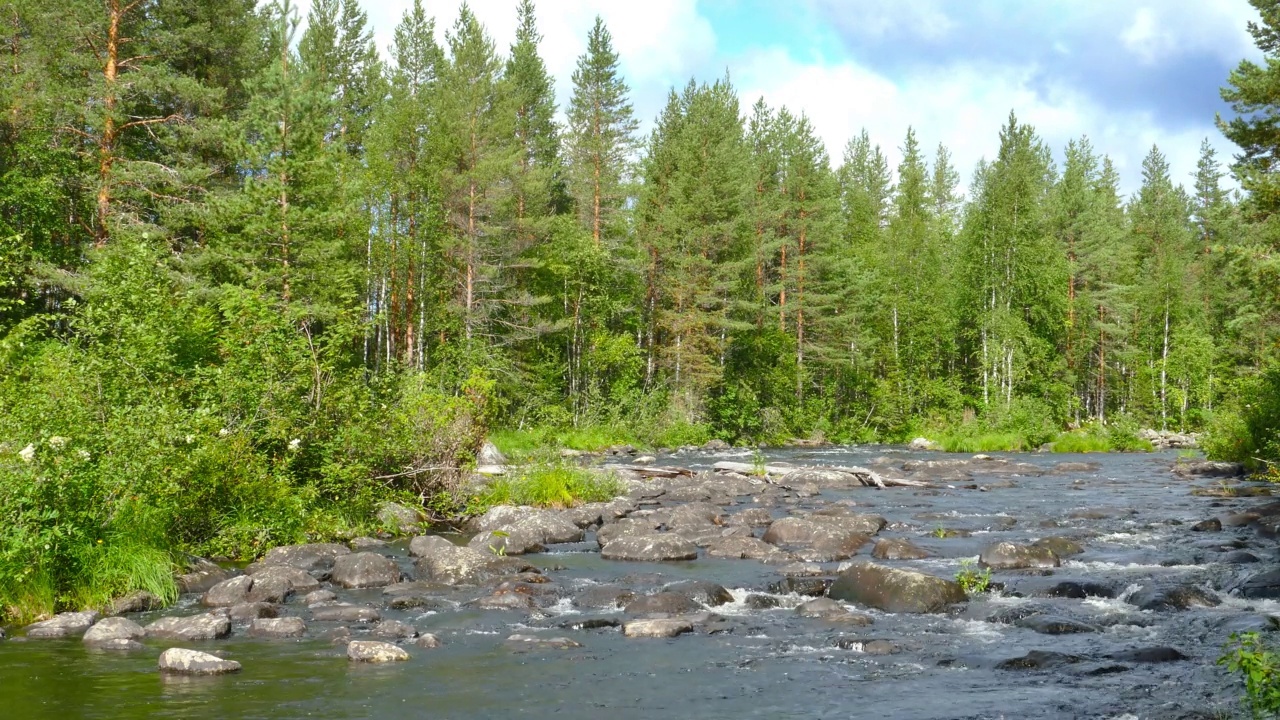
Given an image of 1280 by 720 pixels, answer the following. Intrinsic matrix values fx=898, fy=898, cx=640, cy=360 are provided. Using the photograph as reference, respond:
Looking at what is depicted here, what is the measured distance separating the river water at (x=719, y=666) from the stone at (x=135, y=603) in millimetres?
272

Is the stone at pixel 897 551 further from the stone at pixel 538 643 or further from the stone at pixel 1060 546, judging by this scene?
the stone at pixel 538 643

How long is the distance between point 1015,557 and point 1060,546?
54.9 inches

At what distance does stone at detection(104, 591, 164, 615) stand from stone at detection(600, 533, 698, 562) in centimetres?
628

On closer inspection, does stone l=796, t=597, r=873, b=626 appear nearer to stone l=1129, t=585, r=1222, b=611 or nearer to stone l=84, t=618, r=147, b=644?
stone l=1129, t=585, r=1222, b=611

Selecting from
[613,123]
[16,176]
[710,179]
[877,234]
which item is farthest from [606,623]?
[877,234]

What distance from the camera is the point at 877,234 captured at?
186ft

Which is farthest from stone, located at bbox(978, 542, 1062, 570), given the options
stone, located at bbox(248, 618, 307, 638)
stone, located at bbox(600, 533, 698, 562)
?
stone, located at bbox(248, 618, 307, 638)

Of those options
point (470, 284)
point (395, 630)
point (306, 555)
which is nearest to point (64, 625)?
point (395, 630)

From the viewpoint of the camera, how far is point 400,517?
16.0m

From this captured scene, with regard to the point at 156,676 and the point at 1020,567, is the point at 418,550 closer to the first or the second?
the point at 156,676

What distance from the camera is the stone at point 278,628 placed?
9.23m

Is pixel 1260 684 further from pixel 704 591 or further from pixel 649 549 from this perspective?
pixel 649 549

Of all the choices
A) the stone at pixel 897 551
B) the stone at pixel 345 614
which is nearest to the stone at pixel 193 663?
the stone at pixel 345 614

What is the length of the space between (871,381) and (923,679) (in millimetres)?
42172
